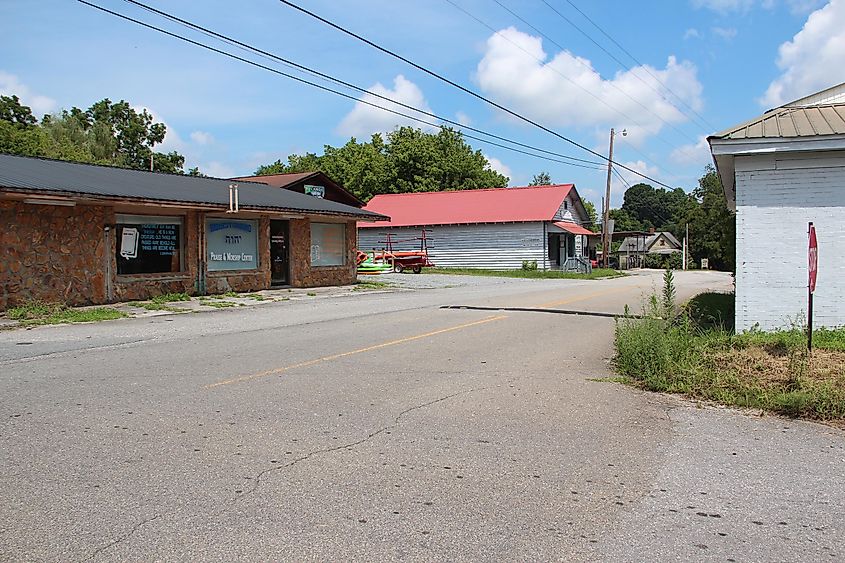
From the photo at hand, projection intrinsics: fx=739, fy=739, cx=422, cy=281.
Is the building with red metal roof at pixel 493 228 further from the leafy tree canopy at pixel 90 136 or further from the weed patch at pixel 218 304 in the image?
the weed patch at pixel 218 304

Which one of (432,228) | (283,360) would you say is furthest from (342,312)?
(432,228)

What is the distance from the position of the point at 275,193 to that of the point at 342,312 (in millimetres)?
12161

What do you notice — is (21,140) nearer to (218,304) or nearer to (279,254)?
(279,254)

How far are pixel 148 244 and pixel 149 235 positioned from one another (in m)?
0.26

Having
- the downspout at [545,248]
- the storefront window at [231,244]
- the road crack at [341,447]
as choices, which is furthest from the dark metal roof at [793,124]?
the downspout at [545,248]

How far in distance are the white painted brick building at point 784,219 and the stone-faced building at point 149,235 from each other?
47.0 feet

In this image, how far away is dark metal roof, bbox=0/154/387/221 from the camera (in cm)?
1770

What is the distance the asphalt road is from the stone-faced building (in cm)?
773

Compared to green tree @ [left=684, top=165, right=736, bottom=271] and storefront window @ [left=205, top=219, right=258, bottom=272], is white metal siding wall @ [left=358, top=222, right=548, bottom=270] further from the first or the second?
storefront window @ [left=205, top=219, right=258, bottom=272]

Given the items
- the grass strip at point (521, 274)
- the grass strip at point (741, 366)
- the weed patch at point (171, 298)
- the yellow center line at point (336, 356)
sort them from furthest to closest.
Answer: the grass strip at point (521, 274)
the weed patch at point (171, 298)
the yellow center line at point (336, 356)
the grass strip at point (741, 366)

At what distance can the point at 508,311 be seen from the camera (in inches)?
697

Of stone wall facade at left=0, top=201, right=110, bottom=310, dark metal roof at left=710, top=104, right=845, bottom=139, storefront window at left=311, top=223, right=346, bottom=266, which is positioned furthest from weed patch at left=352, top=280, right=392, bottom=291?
dark metal roof at left=710, top=104, right=845, bottom=139

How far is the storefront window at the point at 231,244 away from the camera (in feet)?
75.8

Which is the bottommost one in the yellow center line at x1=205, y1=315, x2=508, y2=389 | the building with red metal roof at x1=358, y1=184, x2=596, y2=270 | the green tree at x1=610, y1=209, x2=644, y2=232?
the yellow center line at x1=205, y1=315, x2=508, y2=389
